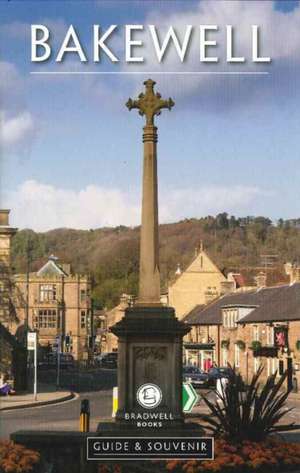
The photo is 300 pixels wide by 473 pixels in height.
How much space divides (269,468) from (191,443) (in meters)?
3.29

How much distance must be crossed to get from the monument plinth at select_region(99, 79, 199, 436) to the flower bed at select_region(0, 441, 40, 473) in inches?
97.8

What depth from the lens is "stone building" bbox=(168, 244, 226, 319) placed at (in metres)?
77.8

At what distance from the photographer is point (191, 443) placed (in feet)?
36.2

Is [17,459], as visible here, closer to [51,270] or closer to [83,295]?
[83,295]

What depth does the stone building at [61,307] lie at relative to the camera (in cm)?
8850

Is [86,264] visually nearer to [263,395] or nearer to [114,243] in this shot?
[114,243]

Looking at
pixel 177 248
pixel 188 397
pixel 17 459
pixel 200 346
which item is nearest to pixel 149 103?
pixel 188 397

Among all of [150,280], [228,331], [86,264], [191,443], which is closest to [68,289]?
[86,264]

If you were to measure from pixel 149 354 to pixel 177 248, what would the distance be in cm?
7321

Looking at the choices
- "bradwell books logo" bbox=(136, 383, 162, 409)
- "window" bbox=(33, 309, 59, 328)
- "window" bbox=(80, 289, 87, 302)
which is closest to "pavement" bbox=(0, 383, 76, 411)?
"bradwell books logo" bbox=(136, 383, 162, 409)

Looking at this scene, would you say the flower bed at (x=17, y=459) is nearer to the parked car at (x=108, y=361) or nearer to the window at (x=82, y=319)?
the parked car at (x=108, y=361)

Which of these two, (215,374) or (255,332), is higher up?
(255,332)

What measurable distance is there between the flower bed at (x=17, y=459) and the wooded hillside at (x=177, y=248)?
5797 cm

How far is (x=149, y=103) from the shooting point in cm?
1694
